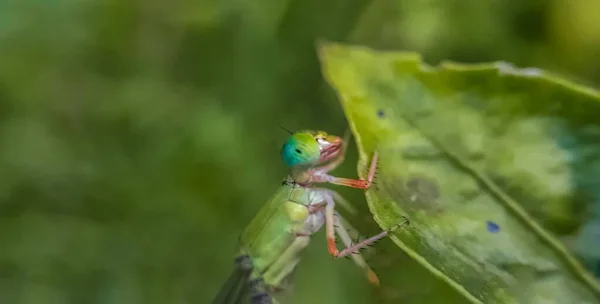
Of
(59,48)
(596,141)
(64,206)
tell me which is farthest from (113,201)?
(596,141)

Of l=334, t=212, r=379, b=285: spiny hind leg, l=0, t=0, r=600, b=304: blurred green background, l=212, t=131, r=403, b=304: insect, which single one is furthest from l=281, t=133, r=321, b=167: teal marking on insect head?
l=0, t=0, r=600, b=304: blurred green background

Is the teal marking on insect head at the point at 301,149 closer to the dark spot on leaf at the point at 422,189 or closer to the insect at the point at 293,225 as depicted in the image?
the insect at the point at 293,225

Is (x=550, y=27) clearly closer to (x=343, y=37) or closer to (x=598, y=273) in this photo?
(x=343, y=37)

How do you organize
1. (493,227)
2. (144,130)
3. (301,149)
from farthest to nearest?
1. (144,130)
2. (301,149)
3. (493,227)

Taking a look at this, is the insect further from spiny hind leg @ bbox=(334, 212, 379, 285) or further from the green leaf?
the green leaf

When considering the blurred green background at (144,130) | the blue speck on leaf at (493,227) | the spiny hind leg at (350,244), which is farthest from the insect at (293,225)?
the blue speck on leaf at (493,227)

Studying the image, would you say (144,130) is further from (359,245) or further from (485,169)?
(485,169)

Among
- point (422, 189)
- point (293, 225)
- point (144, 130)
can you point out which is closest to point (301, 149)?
point (293, 225)
